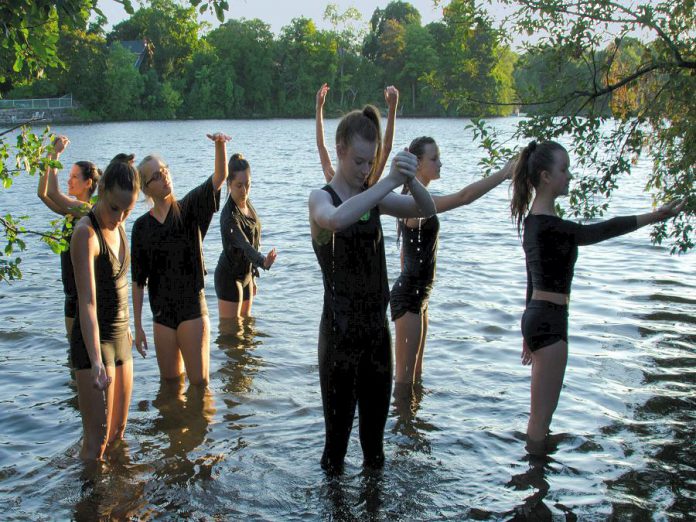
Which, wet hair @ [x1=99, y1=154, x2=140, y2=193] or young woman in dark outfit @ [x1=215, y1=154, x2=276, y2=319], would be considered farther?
young woman in dark outfit @ [x1=215, y1=154, x2=276, y2=319]

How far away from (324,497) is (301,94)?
112 meters

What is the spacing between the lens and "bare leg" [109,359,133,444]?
218 inches

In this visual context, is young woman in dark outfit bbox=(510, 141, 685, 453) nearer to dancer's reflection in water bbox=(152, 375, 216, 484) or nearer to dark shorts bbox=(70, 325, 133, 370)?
dancer's reflection in water bbox=(152, 375, 216, 484)

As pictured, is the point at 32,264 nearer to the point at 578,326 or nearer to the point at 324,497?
the point at 578,326

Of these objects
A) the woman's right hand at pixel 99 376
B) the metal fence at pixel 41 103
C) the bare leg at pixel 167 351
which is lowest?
the bare leg at pixel 167 351

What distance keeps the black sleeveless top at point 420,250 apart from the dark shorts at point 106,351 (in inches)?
104

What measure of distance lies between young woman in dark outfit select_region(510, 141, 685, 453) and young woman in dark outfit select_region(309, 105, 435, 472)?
3.86 ft

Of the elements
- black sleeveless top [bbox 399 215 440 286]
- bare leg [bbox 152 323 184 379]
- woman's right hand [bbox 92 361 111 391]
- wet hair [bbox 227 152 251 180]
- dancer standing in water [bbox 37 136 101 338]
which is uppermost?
wet hair [bbox 227 152 251 180]

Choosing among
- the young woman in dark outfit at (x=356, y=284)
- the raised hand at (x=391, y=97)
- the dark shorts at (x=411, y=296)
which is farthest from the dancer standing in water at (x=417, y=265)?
the young woman in dark outfit at (x=356, y=284)

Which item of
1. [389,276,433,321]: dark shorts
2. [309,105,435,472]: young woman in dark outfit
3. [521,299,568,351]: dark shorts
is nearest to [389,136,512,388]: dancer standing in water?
A: [389,276,433,321]: dark shorts

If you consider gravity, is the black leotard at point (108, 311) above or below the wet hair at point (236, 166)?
below

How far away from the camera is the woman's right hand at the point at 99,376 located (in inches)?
200

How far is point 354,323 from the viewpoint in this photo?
4621 mm

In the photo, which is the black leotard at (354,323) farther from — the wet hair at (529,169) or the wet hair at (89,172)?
the wet hair at (89,172)
